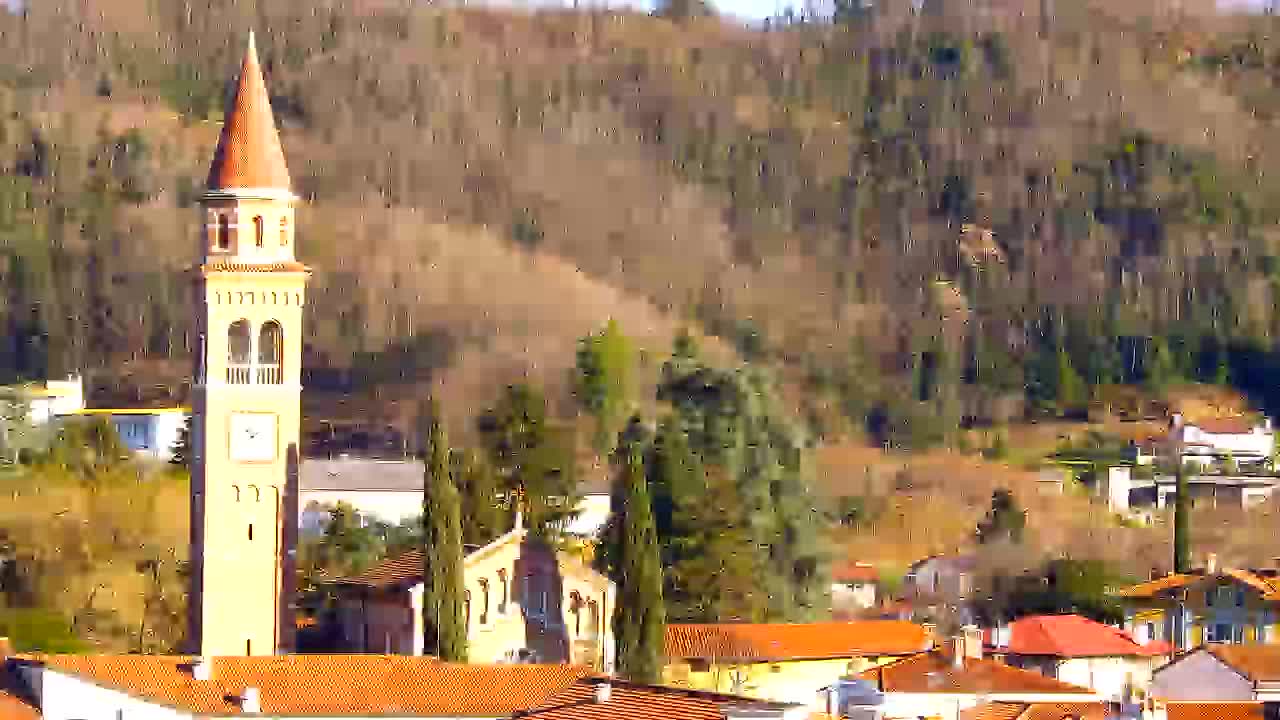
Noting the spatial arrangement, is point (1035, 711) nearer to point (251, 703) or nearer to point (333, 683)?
point (333, 683)

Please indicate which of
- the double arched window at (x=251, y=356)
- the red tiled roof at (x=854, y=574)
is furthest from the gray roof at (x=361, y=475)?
the double arched window at (x=251, y=356)

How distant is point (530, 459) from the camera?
5238 cm

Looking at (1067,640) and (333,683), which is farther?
(1067,640)

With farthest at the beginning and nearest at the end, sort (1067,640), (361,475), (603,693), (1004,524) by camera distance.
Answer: (361,475) < (1004,524) < (1067,640) < (603,693)

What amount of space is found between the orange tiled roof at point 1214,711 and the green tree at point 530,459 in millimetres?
17094

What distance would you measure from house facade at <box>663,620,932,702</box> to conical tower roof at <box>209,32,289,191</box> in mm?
8364

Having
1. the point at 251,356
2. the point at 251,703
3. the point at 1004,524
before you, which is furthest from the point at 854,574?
the point at 251,703

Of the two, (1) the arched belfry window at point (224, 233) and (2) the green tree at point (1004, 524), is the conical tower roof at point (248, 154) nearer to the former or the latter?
(1) the arched belfry window at point (224, 233)

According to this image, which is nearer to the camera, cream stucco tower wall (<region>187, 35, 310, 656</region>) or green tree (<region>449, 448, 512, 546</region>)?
cream stucco tower wall (<region>187, 35, 310, 656</region>)

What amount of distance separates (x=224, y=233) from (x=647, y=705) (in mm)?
15899

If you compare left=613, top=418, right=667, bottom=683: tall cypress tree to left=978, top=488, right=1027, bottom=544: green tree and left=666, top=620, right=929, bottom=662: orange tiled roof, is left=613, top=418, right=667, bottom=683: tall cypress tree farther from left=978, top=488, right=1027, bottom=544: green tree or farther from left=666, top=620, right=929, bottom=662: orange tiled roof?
left=978, top=488, right=1027, bottom=544: green tree

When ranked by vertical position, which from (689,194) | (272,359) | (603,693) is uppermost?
(272,359)

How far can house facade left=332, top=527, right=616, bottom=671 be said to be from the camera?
44.8 metres

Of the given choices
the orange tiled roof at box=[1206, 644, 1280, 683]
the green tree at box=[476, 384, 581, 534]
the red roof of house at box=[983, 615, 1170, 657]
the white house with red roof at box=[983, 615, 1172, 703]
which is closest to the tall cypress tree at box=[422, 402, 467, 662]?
the green tree at box=[476, 384, 581, 534]
